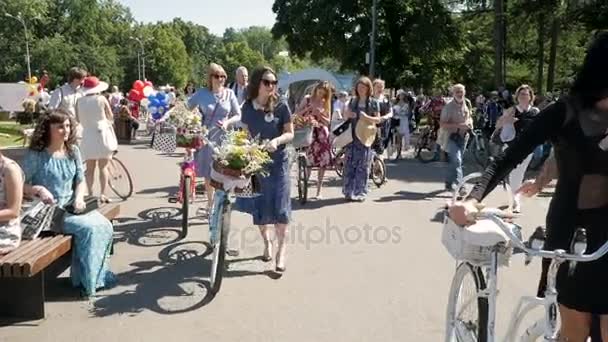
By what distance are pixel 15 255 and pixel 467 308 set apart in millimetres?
3088

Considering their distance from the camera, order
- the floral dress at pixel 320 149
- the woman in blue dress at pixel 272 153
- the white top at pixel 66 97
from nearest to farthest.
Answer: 1. the woman in blue dress at pixel 272 153
2. the white top at pixel 66 97
3. the floral dress at pixel 320 149

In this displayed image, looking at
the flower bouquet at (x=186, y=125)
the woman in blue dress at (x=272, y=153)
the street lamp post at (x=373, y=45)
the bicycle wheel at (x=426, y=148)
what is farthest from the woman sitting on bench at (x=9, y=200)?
the street lamp post at (x=373, y=45)

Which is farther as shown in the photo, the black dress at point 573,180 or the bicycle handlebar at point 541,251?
the black dress at point 573,180

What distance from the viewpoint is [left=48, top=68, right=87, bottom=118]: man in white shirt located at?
927 cm

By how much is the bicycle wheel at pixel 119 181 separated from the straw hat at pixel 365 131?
135 inches

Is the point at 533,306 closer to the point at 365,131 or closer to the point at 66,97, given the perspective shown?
the point at 365,131

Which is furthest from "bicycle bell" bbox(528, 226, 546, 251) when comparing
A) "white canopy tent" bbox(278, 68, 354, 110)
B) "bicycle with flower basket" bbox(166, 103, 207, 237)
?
"white canopy tent" bbox(278, 68, 354, 110)

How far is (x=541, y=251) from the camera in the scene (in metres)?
2.57

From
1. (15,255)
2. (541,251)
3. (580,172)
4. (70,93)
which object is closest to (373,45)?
(70,93)

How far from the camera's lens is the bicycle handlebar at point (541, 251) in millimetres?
2438

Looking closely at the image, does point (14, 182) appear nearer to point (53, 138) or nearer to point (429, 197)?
point (53, 138)

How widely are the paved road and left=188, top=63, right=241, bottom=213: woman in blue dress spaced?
82 cm

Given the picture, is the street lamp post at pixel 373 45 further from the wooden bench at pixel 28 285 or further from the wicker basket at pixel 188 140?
the wooden bench at pixel 28 285

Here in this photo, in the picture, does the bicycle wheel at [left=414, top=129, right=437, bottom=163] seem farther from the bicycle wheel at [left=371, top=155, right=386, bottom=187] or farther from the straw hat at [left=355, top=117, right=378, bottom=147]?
the straw hat at [left=355, top=117, right=378, bottom=147]
